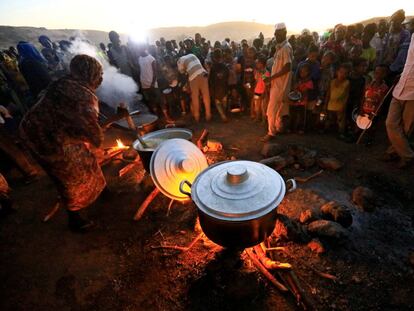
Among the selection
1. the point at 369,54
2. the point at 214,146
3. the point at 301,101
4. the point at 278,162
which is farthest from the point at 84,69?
the point at 369,54

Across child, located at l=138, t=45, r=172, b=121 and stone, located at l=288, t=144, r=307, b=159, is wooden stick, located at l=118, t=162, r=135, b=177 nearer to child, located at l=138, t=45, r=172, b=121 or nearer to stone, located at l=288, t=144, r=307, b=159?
child, located at l=138, t=45, r=172, b=121

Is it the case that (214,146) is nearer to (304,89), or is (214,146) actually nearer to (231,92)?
(304,89)

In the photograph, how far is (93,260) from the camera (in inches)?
132

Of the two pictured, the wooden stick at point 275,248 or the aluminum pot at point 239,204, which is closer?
the aluminum pot at point 239,204

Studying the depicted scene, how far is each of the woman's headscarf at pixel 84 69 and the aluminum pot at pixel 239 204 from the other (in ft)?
7.33

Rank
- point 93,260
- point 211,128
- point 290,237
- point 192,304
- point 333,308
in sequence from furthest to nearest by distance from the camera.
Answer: point 211,128 < point 93,260 < point 290,237 < point 192,304 < point 333,308

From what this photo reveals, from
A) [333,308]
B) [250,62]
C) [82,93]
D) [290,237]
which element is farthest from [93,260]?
[250,62]

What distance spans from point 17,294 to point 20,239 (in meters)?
1.16

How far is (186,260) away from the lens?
307 centimetres

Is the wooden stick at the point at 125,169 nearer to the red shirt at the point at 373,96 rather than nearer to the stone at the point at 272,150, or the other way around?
the stone at the point at 272,150

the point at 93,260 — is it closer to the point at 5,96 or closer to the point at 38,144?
the point at 38,144

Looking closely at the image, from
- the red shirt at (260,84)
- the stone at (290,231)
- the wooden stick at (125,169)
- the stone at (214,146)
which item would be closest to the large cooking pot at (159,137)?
the wooden stick at (125,169)

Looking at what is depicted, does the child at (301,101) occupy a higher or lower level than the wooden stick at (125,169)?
higher

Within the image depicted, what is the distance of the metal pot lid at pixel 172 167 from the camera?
3129 millimetres
